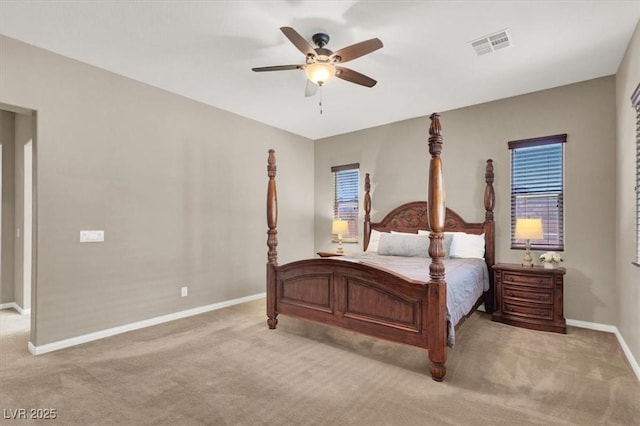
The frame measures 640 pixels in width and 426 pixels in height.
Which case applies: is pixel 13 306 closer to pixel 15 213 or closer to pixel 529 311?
pixel 15 213

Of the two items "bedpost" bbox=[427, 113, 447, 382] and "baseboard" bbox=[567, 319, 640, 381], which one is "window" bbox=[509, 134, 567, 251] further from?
"bedpost" bbox=[427, 113, 447, 382]

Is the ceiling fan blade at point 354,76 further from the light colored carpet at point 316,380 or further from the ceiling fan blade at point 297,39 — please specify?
the light colored carpet at point 316,380

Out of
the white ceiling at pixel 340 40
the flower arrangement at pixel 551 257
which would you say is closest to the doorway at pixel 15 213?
the white ceiling at pixel 340 40

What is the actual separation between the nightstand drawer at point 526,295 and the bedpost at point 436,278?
5.78 ft

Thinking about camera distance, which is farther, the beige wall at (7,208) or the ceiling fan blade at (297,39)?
the beige wall at (7,208)

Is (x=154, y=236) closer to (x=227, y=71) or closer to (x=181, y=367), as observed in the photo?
(x=181, y=367)

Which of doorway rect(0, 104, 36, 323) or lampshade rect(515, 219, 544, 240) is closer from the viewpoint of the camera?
lampshade rect(515, 219, 544, 240)

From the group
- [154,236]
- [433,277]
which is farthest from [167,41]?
[433,277]

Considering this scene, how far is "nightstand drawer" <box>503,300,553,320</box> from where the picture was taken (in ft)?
11.9

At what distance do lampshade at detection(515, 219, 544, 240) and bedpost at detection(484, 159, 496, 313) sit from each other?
0.50 meters

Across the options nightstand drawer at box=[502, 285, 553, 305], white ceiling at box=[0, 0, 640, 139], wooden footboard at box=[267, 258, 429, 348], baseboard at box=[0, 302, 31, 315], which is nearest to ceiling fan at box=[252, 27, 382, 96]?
white ceiling at box=[0, 0, 640, 139]

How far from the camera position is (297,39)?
243cm

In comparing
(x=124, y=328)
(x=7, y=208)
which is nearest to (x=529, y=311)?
(x=124, y=328)

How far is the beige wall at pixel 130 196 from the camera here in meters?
3.09
